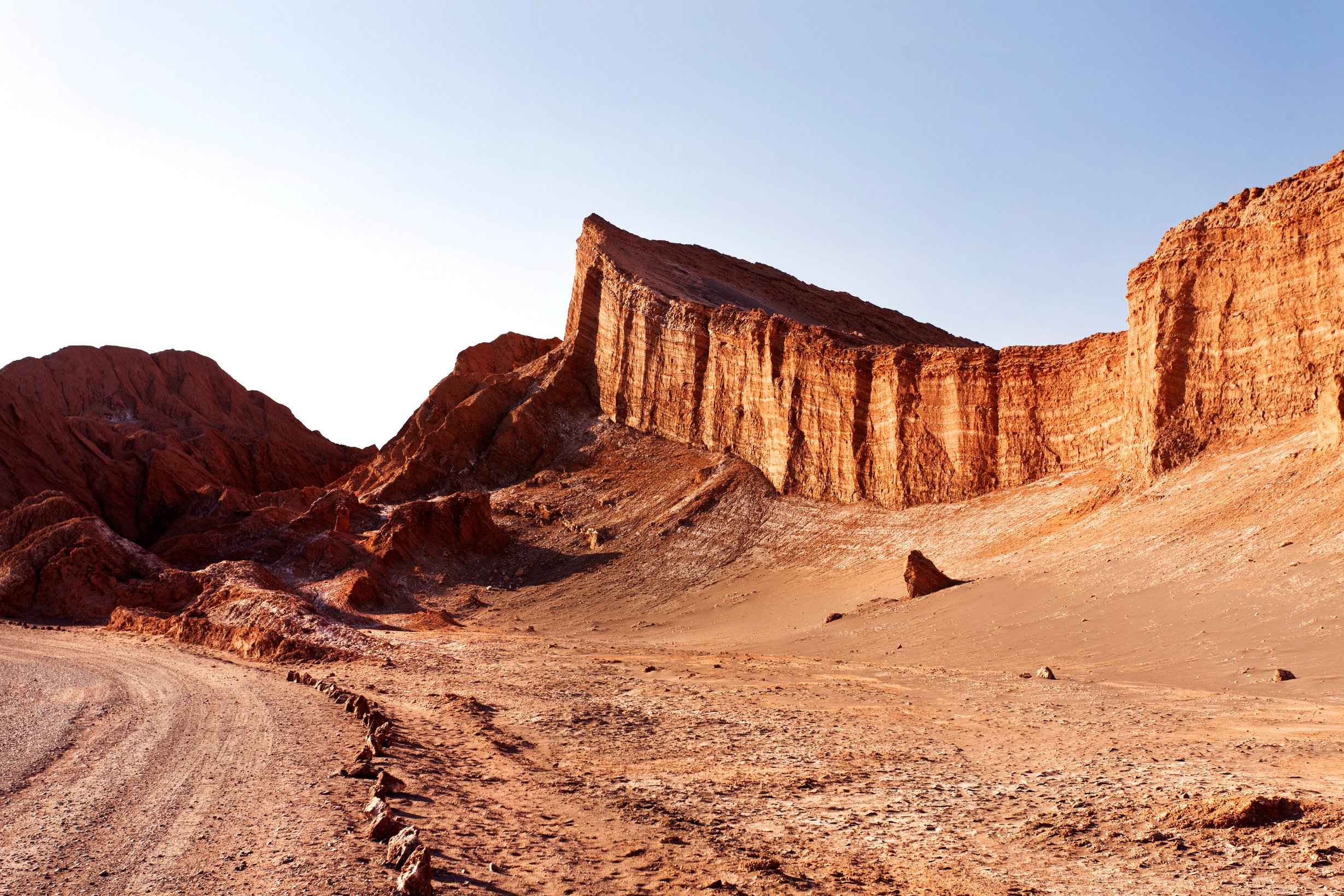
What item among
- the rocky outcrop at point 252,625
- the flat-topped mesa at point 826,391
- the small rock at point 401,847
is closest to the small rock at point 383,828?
the small rock at point 401,847

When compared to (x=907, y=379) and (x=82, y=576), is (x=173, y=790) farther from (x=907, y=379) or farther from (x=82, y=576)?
(x=907, y=379)

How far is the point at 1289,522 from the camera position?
64.6ft

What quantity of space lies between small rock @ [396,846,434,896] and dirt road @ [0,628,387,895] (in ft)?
0.93

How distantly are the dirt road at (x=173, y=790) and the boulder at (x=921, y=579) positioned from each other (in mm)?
15459

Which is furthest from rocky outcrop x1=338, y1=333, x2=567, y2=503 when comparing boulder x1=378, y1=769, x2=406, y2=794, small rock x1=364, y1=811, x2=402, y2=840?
small rock x1=364, y1=811, x2=402, y2=840

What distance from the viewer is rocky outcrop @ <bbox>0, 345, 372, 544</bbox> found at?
4905 centimetres

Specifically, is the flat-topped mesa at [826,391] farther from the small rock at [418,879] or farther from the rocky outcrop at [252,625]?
the small rock at [418,879]

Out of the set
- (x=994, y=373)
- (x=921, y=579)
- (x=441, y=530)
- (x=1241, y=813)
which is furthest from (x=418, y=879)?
(x=441, y=530)

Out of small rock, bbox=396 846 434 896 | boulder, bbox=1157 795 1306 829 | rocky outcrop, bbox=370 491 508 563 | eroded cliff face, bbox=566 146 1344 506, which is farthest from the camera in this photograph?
rocky outcrop, bbox=370 491 508 563

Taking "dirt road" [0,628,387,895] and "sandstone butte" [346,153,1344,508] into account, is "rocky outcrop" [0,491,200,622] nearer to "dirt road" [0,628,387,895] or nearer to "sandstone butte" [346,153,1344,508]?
"dirt road" [0,628,387,895]

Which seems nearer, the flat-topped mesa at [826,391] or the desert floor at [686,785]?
the desert floor at [686,785]

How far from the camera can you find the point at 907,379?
34875 millimetres

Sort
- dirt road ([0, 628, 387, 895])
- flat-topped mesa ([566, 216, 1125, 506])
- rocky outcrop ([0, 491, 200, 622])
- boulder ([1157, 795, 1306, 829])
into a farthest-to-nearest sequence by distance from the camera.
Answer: flat-topped mesa ([566, 216, 1125, 506]) < rocky outcrop ([0, 491, 200, 622]) < boulder ([1157, 795, 1306, 829]) < dirt road ([0, 628, 387, 895])

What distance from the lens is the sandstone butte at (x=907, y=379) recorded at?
2436 cm
